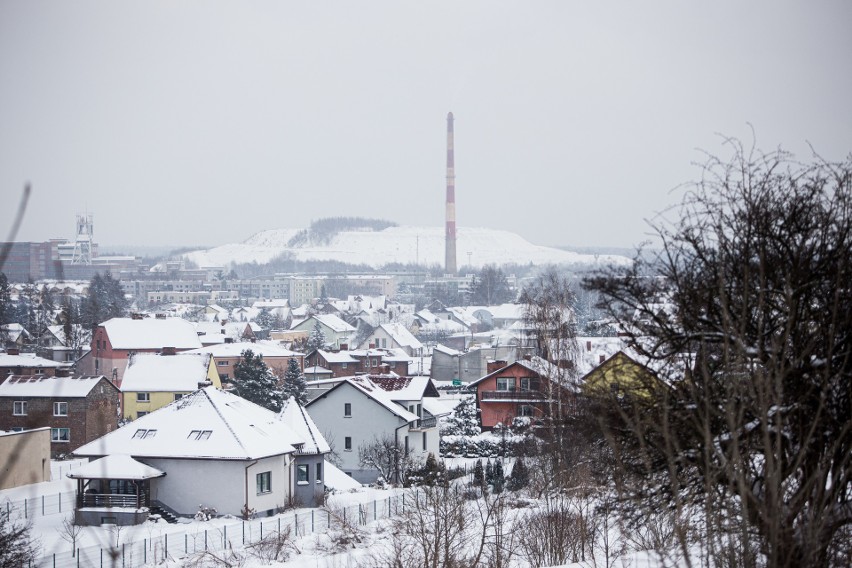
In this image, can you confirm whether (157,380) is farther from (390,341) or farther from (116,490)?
(390,341)

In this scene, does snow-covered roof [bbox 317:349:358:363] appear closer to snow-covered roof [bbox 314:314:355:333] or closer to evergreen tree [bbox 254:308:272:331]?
snow-covered roof [bbox 314:314:355:333]

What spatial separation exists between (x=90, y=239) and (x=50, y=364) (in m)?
114

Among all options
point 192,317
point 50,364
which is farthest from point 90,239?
point 50,364

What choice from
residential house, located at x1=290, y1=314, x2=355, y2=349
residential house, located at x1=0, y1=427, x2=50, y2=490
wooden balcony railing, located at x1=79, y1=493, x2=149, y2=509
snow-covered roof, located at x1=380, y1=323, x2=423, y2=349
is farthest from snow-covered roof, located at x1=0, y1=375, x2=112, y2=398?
residential house, located at x1=290, y1=314, x2=355, y2=349

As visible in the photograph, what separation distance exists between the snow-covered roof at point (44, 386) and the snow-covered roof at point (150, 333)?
15740 millimetres

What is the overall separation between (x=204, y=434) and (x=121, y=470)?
94.1 inches

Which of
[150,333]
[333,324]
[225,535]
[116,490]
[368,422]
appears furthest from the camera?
[333,324]

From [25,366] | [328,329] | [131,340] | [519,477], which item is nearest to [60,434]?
[25,366]

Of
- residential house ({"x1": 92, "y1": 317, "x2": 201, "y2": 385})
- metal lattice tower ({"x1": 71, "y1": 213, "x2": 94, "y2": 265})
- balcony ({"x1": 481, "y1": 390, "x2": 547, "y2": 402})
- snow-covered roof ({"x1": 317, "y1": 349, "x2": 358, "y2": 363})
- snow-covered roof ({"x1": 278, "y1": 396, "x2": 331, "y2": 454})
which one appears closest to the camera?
snow-covered roof ({"x1": 278, "y1": 396, "x2": 331, "y2": 454})

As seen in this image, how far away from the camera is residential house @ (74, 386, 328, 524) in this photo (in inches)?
929

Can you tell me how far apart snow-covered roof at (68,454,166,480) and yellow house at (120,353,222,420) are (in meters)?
15.3

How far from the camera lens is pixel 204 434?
24.8 m

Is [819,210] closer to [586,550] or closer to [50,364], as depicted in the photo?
[586,550]

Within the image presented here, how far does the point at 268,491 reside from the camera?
80.4 ft
